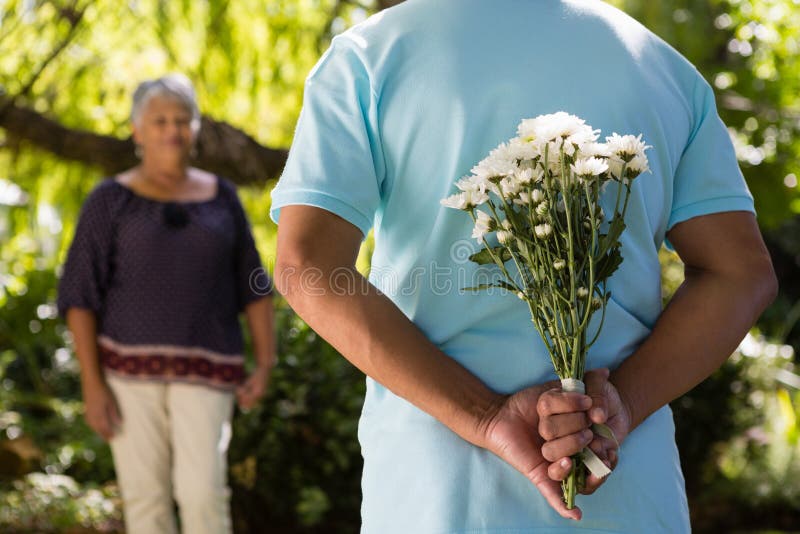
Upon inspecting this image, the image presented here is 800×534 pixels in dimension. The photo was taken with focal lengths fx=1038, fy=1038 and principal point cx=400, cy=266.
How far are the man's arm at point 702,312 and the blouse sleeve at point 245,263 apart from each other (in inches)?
93.1

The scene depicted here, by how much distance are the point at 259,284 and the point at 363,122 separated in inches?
96.8

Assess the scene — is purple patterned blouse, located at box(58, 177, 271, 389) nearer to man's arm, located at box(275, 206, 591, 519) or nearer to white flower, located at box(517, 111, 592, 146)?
man's arm, located at box(275, 206, 591, 519)

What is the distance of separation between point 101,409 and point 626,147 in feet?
8.70

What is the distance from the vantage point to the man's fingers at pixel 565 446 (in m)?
1.23

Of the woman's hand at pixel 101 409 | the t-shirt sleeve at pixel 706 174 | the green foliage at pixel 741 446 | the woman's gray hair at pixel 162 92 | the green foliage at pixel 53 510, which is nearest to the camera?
the t-shirt sleeve at pixel 706 174

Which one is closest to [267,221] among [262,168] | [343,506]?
[262,168]

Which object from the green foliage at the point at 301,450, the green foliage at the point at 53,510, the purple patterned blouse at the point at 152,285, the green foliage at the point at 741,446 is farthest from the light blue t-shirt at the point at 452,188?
the green foliage at the point at 741,446

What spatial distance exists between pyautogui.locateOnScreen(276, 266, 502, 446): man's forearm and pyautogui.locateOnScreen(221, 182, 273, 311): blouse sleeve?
2.43 metres

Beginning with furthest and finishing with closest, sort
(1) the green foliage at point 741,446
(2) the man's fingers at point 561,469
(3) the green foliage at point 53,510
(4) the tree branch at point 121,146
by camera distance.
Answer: (1) the green foliage at point 741,446 → (4) the tree branch at point 121,146 → (3) the green foliage at point 53,510 → (2) the man's fingers at point 561,469

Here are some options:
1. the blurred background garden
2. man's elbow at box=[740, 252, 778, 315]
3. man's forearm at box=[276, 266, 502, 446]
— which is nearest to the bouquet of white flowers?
man's forearm at box=[276, 266, 502, 446]

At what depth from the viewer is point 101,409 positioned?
349cm

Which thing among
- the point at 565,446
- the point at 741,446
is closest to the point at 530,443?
the point at 565,446

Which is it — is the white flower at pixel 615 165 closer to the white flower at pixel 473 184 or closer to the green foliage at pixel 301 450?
the white flower at pixel 473 184

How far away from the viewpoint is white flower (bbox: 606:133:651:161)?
125cm
